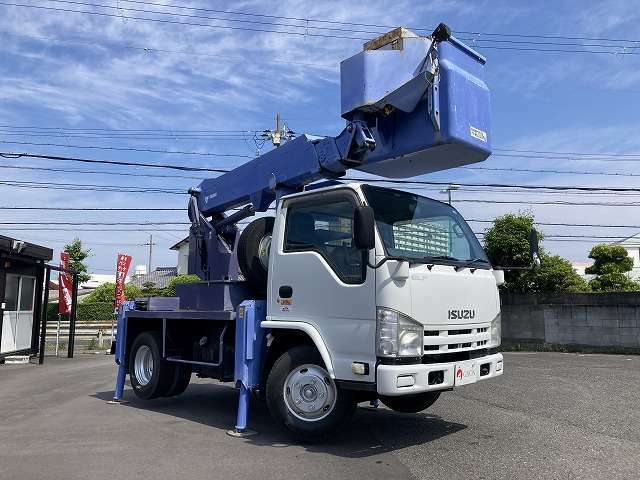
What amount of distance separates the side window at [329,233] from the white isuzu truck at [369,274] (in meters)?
0.01

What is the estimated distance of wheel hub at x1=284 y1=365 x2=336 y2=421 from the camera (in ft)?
18.8

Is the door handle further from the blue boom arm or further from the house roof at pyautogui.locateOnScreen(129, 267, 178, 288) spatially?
the house roof at pyautogui.locateOnScreen(129, 267, 178, 288)

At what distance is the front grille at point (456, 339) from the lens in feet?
18.1

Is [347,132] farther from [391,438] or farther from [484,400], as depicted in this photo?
[484,400]

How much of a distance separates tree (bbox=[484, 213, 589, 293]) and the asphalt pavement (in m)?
10.6

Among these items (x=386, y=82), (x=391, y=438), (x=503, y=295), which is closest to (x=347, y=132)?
(x=386, y=82)

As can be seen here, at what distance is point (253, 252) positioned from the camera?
22.9ft

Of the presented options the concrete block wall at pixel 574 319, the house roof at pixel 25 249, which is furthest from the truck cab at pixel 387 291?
the concrete block wall at pixel 574 319

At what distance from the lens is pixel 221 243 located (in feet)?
28.2

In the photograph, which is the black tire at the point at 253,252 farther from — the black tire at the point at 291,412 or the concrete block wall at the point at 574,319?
the concrete block wall at the point at 574,319

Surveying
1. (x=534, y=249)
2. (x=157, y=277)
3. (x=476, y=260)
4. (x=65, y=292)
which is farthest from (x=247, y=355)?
(x=157, y=277)

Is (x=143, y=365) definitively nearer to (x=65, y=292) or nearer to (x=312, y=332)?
(x=312, y=332)

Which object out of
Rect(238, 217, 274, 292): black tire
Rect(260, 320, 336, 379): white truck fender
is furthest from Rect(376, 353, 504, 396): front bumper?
Rect(238, 217, 274, 292): black tire

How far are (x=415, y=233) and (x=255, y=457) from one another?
2745 millimetres
